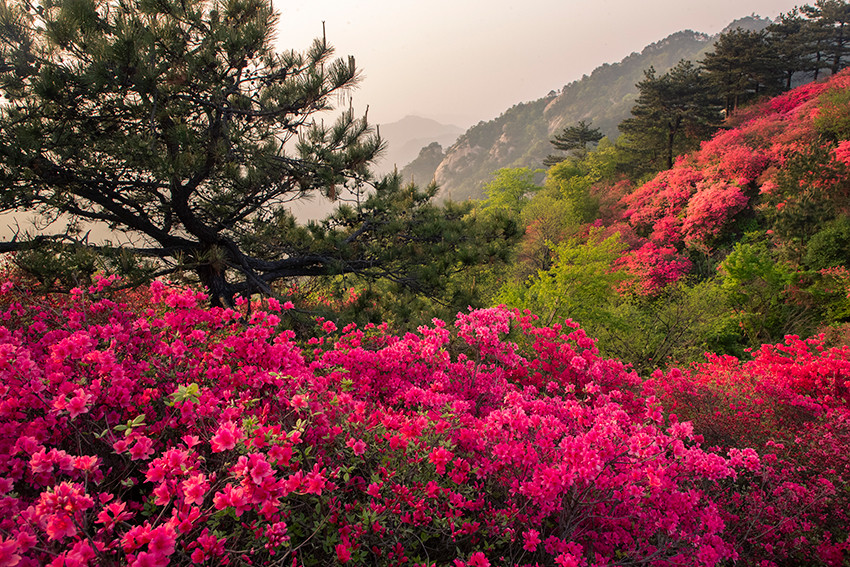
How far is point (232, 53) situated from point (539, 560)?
581cm

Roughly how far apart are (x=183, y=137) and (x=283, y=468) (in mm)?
4212

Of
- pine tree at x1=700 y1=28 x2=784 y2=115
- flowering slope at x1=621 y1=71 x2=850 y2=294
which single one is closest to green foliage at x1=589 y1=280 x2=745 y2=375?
flowering slope at x1=621 y1=71 x2=850 y2=294

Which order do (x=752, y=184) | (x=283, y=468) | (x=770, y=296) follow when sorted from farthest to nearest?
(x=752, y=184) < (x=770, y=296) < (x=283, y=468)

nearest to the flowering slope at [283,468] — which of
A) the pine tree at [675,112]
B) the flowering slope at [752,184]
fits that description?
the flowering slope at [752,184]

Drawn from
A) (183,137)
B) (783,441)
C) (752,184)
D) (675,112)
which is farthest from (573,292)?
(675,112)

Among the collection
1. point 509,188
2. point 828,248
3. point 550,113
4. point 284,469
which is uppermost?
point 550,113

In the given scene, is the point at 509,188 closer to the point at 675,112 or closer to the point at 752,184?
the point at 675,112

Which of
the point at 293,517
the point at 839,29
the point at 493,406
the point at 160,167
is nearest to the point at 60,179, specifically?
the point at 160,167

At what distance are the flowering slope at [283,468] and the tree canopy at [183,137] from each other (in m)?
2.37

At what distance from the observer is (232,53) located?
4.47m

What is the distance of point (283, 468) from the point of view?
1.92 metres

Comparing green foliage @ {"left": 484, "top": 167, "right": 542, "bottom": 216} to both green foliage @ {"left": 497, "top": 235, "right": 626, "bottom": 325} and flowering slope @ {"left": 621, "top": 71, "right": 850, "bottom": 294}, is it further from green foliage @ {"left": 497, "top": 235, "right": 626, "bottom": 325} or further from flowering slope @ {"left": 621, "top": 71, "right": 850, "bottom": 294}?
green foliage @ {"left": 497, "top": 235, "right": 626, "bottom": 325}

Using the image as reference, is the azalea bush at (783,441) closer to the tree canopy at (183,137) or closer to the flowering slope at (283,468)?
the flowering slope at (283,468)

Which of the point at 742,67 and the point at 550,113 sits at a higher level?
the point at 550,113
